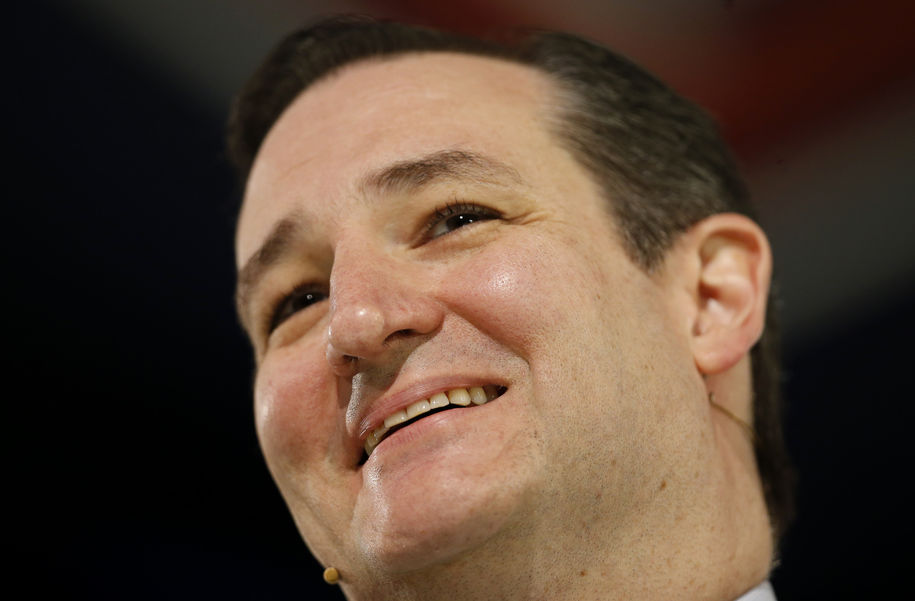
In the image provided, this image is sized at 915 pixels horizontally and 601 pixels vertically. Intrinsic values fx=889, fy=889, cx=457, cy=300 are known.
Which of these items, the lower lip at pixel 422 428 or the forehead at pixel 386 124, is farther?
the forehead at pixel 386 124

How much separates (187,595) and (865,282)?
2.27 m

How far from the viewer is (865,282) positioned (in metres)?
2.73

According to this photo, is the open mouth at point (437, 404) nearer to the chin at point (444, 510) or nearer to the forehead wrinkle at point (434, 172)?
the chin at point (444, 510)

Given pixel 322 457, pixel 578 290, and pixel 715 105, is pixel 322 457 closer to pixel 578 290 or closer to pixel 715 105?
pixel 578 290

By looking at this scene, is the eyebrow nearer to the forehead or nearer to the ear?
the forehead

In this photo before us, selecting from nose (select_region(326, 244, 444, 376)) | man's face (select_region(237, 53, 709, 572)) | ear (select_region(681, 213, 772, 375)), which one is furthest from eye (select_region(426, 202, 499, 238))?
ear (select_region(681, 213, 772, 375))

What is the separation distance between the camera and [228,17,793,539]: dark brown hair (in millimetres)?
1571

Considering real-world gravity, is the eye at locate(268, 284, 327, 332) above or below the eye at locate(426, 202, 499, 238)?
below

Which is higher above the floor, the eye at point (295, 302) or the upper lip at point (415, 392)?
the upper lip at point (415, 392)

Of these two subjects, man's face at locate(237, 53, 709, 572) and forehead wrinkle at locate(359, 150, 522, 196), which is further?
forehead wrinkle at locate(359, 150, 522, 196)

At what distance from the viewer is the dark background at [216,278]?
236 cm

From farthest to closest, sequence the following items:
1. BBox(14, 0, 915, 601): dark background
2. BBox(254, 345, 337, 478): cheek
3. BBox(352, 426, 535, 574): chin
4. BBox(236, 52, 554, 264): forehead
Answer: BBox(14, 0, 915, 601): dark background
BBox(236, 52, 554, 264): forehead
BBox(254, 345, 337, 478): cheek
BBox(352, 426, 535, 574): chin

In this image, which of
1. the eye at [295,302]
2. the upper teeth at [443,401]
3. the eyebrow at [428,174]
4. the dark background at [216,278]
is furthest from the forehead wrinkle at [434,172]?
the dark background at [216,278]

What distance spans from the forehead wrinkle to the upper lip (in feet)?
1.10
